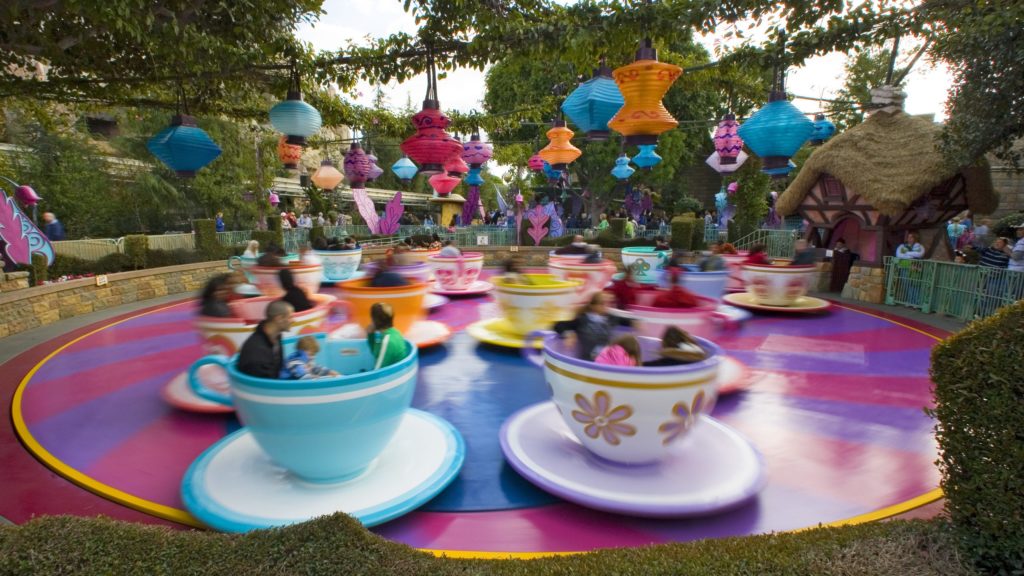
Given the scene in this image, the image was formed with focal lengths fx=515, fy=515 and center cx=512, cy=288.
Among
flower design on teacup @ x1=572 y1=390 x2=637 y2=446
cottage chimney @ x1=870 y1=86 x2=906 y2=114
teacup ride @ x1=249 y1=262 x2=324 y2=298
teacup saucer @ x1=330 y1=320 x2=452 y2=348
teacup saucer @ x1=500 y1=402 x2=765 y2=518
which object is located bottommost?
teacup saucer @ x1=500 y1=402 x2=765 y2=518

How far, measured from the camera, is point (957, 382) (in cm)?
209

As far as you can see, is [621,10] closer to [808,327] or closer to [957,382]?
[957,382]

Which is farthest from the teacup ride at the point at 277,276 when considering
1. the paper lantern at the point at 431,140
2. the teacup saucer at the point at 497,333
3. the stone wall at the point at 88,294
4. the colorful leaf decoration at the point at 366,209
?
the colorful leaf decoration at the point at 366,209

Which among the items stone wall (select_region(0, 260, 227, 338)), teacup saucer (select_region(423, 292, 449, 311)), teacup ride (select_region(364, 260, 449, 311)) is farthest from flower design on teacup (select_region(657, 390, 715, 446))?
stone wall (select_region(0, 260, 227, 338))

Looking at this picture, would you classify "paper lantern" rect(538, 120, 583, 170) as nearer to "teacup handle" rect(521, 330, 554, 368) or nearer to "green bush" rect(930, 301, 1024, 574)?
"teacup handle" rect(521, 330, 554, 368)

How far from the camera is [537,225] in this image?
16.1 meters

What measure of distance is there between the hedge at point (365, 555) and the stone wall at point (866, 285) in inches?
328

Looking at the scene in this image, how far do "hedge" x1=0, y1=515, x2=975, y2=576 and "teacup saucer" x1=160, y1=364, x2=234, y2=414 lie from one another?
199 cm

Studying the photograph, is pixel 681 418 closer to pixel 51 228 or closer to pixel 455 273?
pixel 455 273

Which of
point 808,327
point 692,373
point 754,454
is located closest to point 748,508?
point 754,454

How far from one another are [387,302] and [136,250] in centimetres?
792

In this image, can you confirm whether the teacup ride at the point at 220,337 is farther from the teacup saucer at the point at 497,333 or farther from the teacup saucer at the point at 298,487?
the teacup saucer at the point at 497,333

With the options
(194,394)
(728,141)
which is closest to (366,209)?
(728,141)

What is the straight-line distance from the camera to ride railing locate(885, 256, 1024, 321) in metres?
6.88
